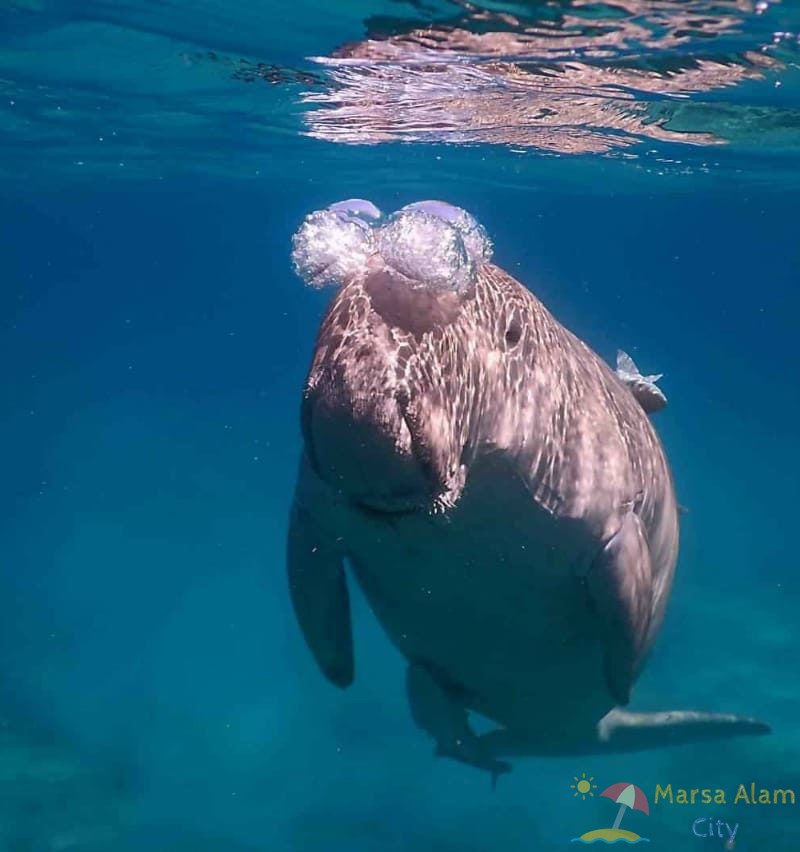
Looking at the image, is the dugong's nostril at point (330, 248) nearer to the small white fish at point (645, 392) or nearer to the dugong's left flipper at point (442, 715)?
the small white fish at point (645, 392)

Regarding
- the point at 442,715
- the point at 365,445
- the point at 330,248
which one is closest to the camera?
the point at 365,445

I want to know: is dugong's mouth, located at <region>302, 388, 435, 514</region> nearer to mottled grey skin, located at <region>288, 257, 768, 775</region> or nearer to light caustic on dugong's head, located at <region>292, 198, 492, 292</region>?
mottled grey skin, located at <region>288, 257, 768, 775</region>

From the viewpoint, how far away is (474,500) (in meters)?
5.04

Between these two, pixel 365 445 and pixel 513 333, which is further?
pixel 513 333

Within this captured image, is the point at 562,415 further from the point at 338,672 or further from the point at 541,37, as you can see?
the point at 541,37

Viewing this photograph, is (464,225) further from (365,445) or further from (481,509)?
(365,445)

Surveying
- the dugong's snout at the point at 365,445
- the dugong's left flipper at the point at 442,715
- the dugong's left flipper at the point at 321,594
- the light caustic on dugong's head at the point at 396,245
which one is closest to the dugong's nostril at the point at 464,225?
the light caustic on dugong's head at the point at 396,245

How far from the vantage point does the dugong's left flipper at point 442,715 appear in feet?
24.5

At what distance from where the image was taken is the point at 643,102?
49.7 ft

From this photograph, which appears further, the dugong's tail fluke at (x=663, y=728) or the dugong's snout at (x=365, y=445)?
the dugong's tail fluke at (x=663, y=728)

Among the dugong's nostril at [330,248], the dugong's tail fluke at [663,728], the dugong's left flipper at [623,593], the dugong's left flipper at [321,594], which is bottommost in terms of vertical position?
the dugong's tail fluke at [663,728]

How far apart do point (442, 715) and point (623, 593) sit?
270cm

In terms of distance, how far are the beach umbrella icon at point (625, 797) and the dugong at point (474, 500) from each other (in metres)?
6.58

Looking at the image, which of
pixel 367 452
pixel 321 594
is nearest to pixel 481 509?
pixel 367 452
